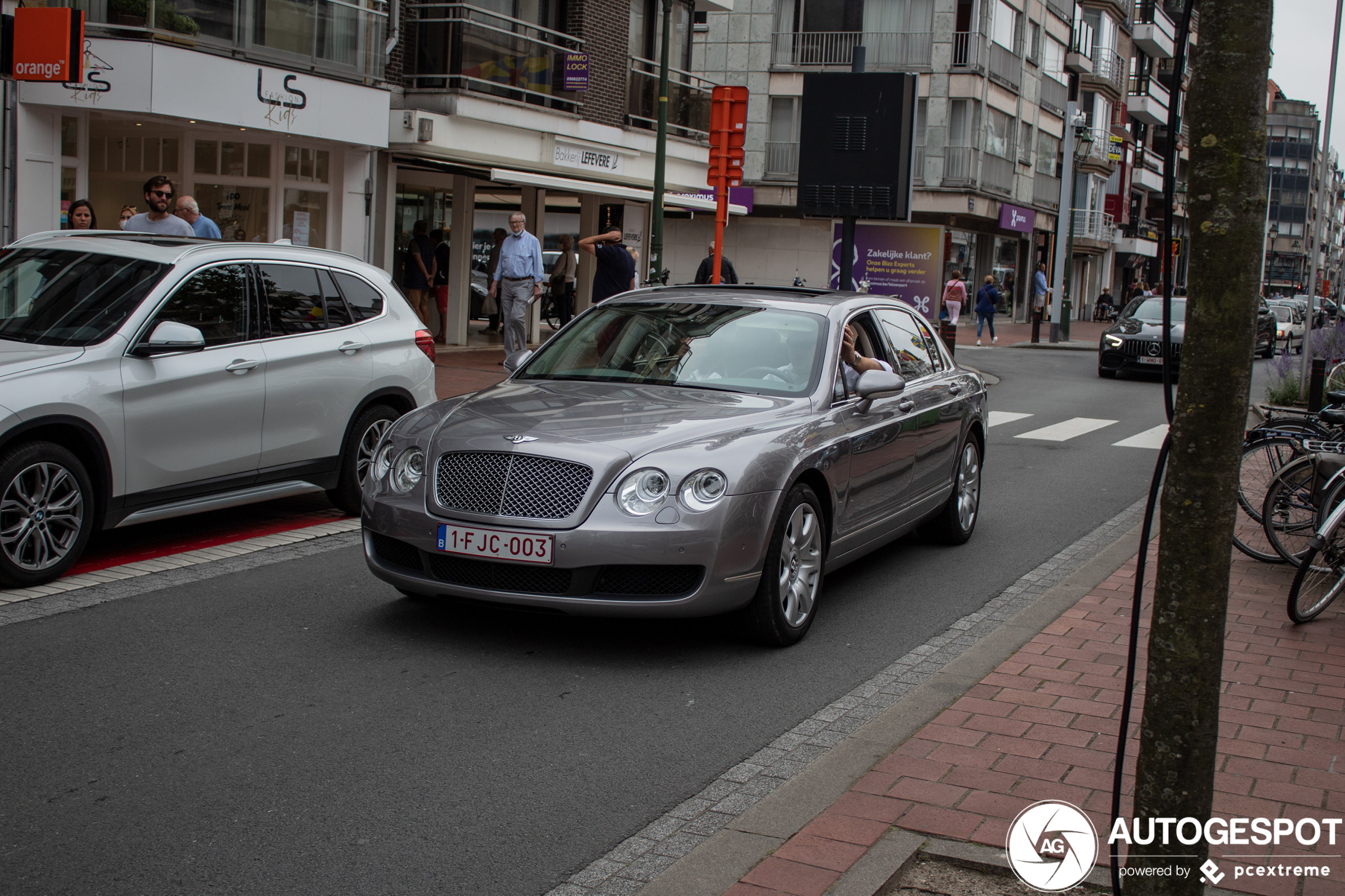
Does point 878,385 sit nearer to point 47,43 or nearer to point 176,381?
point 176,381

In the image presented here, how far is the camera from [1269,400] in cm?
1816

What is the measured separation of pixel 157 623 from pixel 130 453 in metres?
1.28

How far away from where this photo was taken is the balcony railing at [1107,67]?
196 ft

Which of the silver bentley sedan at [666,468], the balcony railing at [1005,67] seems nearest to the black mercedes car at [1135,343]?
the silver bentley sedan at [666,468]

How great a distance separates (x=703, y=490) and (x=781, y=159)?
40.8m

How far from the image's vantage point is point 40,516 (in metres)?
6.45

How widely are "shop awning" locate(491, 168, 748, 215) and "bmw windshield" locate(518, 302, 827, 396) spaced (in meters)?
13.7

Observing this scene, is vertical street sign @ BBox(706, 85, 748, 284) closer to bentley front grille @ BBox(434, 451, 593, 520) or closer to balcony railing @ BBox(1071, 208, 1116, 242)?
bentley front grille @ BBox(434, 451, 593, 520)

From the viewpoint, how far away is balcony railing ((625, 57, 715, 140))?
25703 mm

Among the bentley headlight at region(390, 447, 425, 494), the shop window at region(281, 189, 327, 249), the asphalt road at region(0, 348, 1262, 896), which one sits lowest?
the asphalt road at region(0, 348, 1262, 896)

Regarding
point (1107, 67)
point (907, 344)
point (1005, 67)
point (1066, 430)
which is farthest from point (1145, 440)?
point (1107, 67)

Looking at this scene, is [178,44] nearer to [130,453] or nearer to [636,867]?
[130,453]

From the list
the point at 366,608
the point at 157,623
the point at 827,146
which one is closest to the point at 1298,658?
the point at 366,608

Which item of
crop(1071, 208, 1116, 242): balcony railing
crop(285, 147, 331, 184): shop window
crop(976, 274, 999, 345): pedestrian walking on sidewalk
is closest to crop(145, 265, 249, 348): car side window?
crop(285, 147, 331, 184): shop window
